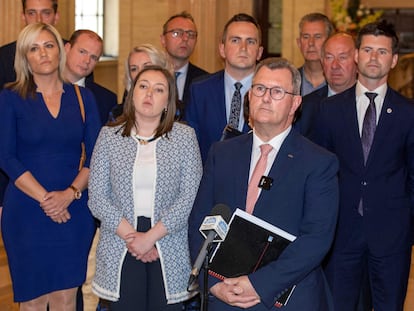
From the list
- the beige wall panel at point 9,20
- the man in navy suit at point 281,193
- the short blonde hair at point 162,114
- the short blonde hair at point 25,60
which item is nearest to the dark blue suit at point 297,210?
the man in navy suit at point 281,193

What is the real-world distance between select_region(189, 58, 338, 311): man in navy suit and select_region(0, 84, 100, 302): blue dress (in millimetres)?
1416

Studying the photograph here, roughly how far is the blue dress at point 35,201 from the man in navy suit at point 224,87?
29.8 inches

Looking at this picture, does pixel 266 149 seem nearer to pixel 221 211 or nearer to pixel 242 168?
pixel 242 168

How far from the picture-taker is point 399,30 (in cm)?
1323

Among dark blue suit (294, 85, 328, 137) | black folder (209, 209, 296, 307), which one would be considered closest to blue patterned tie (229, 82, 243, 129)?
dark blue suit (294, 85, 328, 137)

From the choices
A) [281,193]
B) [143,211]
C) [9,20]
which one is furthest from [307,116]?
[9,20]

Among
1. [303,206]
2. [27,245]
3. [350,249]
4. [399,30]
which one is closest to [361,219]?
[350,249]

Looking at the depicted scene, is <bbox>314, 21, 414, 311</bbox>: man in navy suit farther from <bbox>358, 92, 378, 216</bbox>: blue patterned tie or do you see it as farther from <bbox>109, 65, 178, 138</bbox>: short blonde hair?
<bbox>109, 65, 178, 138</bbox>: short blonde hair

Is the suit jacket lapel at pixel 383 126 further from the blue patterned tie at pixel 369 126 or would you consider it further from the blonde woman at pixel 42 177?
the blonde woman at pixel 42 177

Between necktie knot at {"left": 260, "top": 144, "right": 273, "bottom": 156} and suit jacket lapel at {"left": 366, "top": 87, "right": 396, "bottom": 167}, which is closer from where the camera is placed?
necktie knot at {"left": 260, "top": 144, "right": 273, "bottom": 156}

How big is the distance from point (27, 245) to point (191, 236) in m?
1.45

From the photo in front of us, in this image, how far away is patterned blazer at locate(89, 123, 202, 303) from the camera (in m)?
5.07

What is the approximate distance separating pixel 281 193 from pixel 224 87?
1.87 meters

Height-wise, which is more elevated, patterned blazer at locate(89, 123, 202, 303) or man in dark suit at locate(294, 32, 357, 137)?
man in dark suit at locate(294, 32, 357, 137)
